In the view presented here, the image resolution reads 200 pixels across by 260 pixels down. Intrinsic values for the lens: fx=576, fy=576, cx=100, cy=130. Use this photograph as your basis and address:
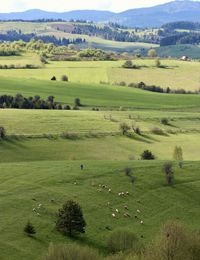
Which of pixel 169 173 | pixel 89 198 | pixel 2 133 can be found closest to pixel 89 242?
pixel 89 198

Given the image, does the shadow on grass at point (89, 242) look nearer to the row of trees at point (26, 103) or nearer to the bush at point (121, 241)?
the bush at point (121, 241)

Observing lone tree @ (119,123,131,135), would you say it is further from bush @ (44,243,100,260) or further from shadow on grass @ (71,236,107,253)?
bush @ (44,243,100,260)

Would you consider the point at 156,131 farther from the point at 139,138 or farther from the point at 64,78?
the point at 64,78

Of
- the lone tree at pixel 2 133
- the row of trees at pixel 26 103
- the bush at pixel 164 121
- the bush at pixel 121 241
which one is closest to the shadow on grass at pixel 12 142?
the lone tree at pixel 2 133

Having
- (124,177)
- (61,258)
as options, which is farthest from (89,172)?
(61,258)

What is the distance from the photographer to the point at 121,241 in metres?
55.5

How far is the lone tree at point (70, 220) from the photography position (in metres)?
58.7

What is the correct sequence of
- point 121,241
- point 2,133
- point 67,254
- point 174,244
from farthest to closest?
point 2,133
point 121,241
point 174,244
point 67,254

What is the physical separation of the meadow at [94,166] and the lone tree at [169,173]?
3.25ft

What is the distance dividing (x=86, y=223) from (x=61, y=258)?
19527 millimetres

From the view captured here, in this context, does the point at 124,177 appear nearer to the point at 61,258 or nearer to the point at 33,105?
→ the point at 61,258

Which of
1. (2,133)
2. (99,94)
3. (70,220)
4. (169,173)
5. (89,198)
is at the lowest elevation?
(99,94)

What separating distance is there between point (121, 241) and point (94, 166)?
2743 cm

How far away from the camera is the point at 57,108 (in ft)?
466
